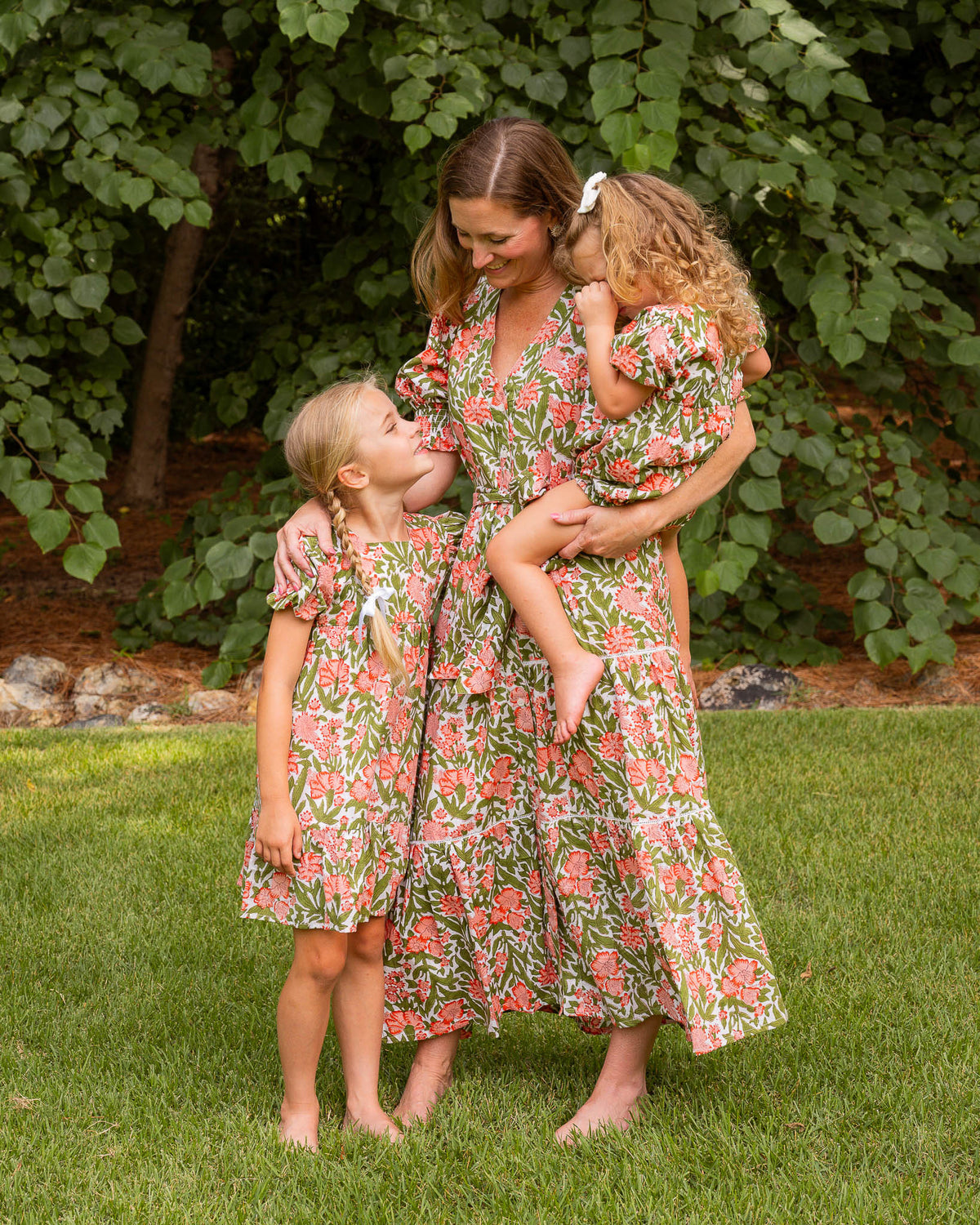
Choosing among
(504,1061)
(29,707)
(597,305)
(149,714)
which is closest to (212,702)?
(149,714)

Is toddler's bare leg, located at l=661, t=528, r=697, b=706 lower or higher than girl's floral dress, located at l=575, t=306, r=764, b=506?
lower

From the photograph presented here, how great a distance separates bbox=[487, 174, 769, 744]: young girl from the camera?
6.06ft

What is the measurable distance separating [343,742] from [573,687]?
0.37m

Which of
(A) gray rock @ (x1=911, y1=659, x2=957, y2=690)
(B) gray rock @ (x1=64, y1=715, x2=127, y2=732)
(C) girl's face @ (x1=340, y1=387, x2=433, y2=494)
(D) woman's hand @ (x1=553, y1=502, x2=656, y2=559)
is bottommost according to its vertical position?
(B) gray rock @ (x1=64, y1=715, x2=127, y2=732)

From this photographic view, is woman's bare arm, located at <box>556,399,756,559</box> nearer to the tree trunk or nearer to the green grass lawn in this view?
the green grass lawn

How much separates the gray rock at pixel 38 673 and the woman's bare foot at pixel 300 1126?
3583mm

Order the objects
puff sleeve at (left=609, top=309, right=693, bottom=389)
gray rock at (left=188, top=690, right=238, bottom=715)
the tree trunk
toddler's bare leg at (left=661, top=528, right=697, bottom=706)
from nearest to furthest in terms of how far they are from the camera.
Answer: puff sleeve at (left=609, top=309, right=693, bottom=389), toddler's bare leg at (left=661, top=528, right=697, bottom=706), gray rock at (left=188, top=690, right=238, bottom=715), the tree trunk

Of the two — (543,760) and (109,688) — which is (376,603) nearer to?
(543,760)

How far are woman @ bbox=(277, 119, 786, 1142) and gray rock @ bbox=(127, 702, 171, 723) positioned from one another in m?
3.08

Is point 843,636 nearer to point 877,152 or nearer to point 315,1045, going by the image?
point 877,152

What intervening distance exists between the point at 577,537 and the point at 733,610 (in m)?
3.68

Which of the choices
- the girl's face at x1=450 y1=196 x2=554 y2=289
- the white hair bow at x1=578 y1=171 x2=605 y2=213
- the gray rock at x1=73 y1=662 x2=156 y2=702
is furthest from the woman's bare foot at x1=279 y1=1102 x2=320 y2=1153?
the gray rock at x1=73 y1=662 x2=156 y2=702

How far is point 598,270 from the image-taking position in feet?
6.36

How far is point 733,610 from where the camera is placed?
18.2 feet
